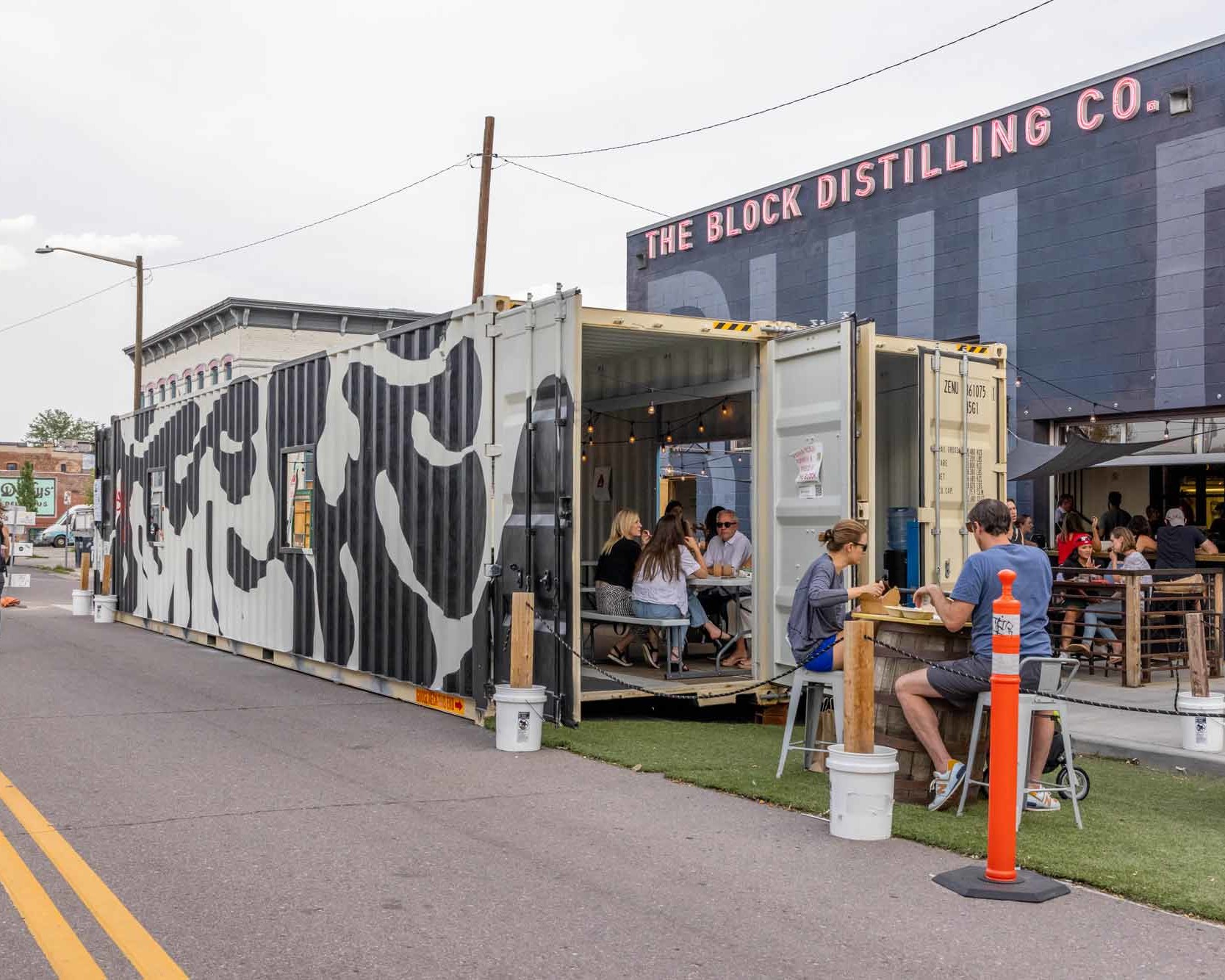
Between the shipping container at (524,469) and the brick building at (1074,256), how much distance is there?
18.2 ft

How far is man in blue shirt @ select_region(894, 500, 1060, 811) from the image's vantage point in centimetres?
691

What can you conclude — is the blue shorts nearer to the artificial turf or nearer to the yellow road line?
the artificial turf

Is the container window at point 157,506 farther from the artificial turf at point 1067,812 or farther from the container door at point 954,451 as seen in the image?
the container door at point 954,451

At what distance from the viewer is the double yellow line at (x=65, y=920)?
14.9 ft

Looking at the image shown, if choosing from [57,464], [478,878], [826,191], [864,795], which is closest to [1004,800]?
[864,795]

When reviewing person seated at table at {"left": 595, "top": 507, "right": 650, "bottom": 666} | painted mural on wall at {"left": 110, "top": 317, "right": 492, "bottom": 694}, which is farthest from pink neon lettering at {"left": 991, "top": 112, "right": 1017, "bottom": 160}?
painted mural on wall at {"left": 110, "top": 317, "right": 492, "bottom": 694}

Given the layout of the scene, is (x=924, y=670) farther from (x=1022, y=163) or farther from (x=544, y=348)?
(x=1022, y=163)

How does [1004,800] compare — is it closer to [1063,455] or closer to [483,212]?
[1063,455]

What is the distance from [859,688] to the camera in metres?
6.71

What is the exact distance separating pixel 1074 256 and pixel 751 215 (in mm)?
6592

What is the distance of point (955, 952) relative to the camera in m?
4.81

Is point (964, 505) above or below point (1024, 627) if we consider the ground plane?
above

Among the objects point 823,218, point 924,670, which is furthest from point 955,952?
point 823,218

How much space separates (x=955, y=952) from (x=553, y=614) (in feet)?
16.4
